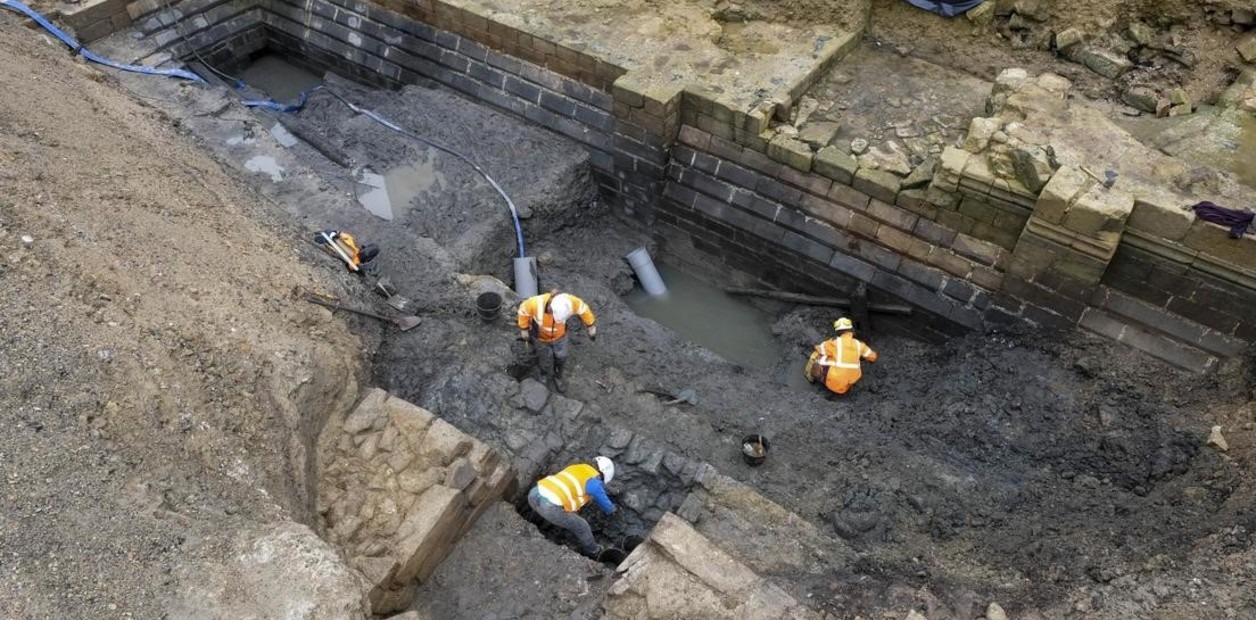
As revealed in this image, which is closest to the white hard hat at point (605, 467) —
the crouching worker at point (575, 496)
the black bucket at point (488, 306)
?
the crouching worker at point (575, 496)

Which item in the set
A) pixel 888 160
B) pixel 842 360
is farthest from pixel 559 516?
pixel 888 160

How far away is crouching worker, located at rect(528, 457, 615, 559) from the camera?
567 centimetres

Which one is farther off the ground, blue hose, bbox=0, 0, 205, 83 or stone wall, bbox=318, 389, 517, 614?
blue hose, bbox=0, 0, 205, 83

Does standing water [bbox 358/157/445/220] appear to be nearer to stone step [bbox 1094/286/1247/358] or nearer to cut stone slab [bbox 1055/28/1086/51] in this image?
stone step [bbox 1094/286/1247/358]

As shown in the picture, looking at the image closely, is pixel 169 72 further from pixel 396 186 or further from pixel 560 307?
pixel 560 307

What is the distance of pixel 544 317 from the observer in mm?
6676

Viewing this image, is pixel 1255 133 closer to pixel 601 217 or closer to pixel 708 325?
pixel 708 325

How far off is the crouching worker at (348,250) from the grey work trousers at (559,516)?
2.92 metres

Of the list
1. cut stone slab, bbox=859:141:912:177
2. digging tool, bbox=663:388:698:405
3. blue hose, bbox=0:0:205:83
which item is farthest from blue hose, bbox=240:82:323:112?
cut stone slab, bbox=859:141:912:177

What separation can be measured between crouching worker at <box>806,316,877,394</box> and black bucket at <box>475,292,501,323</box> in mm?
3082

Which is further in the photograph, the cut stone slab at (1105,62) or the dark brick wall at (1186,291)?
the cut stone slab at (1105,62)

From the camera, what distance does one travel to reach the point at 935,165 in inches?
296

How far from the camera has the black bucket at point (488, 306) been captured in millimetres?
7117

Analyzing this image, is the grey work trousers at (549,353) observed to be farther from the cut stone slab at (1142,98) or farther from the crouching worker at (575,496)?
the cut stone slab at (1142,98)
